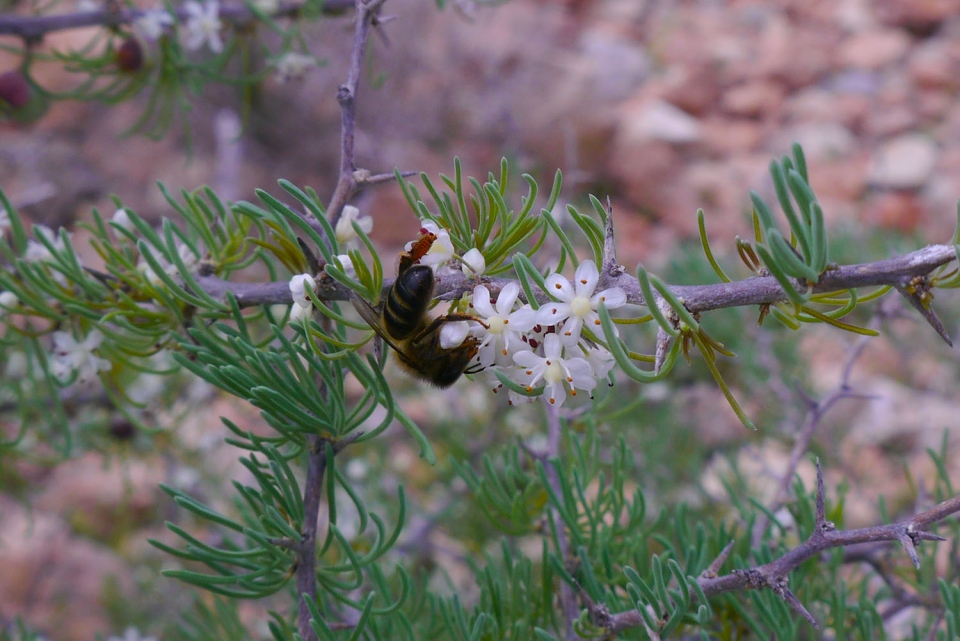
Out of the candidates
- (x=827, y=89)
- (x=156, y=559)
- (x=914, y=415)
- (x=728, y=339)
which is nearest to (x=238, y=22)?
(x=728, y=339)

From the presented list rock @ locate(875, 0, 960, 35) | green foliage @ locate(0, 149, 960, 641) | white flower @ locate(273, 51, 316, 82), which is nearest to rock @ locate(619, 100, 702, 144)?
rock @ locate(875, 0, 960, 35)

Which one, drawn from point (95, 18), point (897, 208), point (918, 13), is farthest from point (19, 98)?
point (918, 13)

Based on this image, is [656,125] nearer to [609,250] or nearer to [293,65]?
[293,65]

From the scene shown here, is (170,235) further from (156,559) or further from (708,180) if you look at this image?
(708,180)

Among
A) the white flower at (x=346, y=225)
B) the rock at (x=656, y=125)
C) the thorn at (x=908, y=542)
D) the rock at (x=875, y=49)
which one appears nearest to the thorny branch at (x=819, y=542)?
the thorn at (x=908, y=542)

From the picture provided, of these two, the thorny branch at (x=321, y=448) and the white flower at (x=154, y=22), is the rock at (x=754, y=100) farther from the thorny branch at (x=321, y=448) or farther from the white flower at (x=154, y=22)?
the thorny branch at (x=321, y=448)

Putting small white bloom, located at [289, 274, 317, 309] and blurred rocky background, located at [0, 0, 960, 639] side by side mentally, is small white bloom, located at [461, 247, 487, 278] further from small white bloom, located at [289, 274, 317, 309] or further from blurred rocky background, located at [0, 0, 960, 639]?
blurred rocky background, located at [0, 0, 960, 639]
